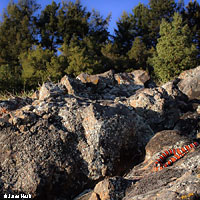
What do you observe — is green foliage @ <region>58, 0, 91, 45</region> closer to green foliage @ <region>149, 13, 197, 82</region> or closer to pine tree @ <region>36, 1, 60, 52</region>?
pine tree @ <region>36, 1, 60, 52</region>

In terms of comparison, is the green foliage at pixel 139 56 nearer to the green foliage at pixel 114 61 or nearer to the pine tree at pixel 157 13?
the green foliage at pixel 114 61

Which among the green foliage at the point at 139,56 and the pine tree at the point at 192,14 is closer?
the green foliage at the point at 139,56

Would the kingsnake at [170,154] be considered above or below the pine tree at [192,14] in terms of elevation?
below

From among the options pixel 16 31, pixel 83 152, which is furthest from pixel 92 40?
pixel 83 152

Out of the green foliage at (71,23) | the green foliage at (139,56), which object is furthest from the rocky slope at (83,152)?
the green foliage at (71,23)

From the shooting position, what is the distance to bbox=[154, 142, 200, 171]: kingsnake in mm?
4223

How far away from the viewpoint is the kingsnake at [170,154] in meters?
4.22

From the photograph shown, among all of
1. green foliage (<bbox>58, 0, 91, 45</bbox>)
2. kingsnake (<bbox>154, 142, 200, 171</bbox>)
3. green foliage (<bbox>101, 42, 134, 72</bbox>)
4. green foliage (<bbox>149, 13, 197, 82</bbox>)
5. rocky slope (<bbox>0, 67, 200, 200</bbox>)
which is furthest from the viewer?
green foliage (<bbox>58, 0, 91, 45</bbox>)

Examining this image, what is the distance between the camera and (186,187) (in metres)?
2.73

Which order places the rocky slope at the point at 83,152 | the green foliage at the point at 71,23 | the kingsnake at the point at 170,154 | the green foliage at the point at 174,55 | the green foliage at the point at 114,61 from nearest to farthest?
the rocky slope at the point at 83,152
the kingsnake at the point at 170,154
the green foliage at the point at 174,55
the green foliage at the point at 114,61
the green foliage at the point at 71,23

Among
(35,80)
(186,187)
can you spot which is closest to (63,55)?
(35,80)

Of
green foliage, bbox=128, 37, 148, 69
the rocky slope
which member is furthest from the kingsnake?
green foliage, bbox=128, 37, 148, 69

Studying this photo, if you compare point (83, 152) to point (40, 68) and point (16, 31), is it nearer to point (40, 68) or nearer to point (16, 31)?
point (40, 68)

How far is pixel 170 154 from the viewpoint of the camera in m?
4.56
